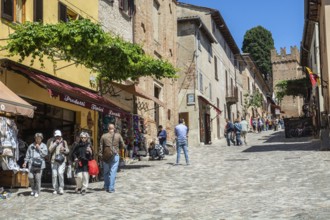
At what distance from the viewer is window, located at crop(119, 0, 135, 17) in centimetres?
2128

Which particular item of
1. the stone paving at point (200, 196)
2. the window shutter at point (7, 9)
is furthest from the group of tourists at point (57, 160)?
the window shutter at point (7, 9)

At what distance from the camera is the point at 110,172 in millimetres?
11391

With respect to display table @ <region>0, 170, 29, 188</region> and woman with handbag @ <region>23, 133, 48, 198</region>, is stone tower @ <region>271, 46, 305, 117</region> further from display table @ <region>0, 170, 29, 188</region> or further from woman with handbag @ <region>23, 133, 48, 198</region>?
woman with handbag @ <region>23, 133, 48, 198</region>

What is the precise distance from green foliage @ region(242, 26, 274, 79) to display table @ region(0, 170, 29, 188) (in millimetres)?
67719

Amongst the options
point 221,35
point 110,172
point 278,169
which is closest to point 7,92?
point 110,172

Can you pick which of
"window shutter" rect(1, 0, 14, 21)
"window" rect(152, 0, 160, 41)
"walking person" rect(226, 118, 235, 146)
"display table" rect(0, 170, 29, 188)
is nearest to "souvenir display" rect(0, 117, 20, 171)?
"display table" rect(0, 170, 29, 188)

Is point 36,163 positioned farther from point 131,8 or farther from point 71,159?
point 131,8

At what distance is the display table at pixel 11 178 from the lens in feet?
38.3

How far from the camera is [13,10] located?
12898 millimetres

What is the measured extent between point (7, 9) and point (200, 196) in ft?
22.5

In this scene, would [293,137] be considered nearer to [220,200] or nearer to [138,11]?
[138,11]

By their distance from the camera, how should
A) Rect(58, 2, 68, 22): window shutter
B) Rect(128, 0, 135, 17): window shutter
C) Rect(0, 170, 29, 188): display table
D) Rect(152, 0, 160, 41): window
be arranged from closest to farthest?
Rect(0, 170, 29, 188): display table
Rect(58, 2, 68, 22): window shutter
Rect(128, 0, 135, 17): window shutter
Rect(152, 0, 160, 41): window

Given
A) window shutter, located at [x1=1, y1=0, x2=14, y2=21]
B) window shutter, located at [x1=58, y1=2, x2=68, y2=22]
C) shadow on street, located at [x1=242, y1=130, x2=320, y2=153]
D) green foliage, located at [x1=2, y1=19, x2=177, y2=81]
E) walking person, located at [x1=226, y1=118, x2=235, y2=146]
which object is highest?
window shutter, located at [x1=58, y1=2, x2=68, y2=22]

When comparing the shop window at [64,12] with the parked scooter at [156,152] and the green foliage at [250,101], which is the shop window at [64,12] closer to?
the parked scooter at [156,152]
